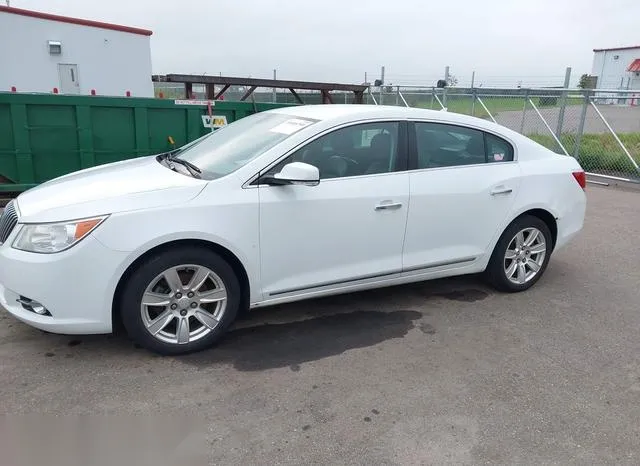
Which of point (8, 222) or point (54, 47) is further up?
point (54, 47)

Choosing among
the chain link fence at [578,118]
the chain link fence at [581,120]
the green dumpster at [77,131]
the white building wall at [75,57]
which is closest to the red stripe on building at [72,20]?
the white building wall at [75,57]

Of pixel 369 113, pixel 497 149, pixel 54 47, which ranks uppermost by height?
pixel 54 47

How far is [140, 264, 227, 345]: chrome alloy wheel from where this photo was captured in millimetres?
3354

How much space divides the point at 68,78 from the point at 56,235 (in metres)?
11.1

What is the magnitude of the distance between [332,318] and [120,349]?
156 cm

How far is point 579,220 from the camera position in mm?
5020

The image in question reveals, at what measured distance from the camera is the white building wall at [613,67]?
47.4 m

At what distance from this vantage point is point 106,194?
3352 millimetres

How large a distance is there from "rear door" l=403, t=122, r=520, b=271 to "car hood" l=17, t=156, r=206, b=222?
168 cm

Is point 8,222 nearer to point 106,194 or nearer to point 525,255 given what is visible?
point 106,194

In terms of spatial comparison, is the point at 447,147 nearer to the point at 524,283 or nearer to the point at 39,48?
the point at 524,283

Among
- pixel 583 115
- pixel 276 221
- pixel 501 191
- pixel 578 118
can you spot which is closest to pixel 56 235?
pixel 276 221

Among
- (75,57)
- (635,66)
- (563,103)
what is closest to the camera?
(563,103)

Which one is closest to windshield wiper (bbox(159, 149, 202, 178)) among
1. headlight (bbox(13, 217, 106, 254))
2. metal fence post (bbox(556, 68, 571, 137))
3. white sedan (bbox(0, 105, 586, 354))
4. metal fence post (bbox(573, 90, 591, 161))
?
white sedan (bbox(0, 105, 586, 354))
